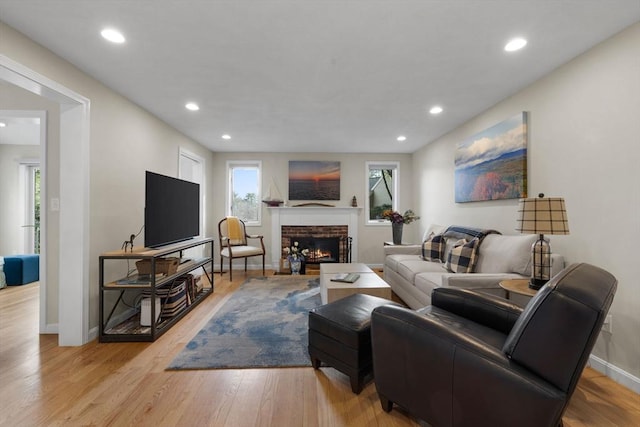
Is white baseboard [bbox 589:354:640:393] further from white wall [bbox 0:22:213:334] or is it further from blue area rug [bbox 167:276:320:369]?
white wall [bbox 0:22:213:334]

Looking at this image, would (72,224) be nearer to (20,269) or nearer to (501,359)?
(20,269)

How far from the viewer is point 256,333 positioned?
2568 millimetres

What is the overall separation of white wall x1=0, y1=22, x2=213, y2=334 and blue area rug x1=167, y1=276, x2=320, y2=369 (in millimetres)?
1107

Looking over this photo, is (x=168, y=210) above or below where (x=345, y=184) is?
below

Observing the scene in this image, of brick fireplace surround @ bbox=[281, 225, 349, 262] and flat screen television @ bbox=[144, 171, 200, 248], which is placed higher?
flat screen television @ bbox=[144, 171, 200, 248]

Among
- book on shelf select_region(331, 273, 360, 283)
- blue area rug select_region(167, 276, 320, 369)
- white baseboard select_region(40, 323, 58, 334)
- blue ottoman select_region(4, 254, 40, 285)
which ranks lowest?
blue area rug select_region(167, 276, 320, 369)

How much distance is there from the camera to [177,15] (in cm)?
168

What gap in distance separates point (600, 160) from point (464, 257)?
1307 millimetres

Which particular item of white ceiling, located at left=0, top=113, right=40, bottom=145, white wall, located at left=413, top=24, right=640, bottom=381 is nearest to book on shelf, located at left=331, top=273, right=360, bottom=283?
white wall, located at left=413, top=24, right=640, bottom=381

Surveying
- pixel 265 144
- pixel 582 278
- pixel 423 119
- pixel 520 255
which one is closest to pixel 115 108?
pixel 265 144

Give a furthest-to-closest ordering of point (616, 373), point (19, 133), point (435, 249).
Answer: point (19, 133)
point (435, 249)
point (616, 373)

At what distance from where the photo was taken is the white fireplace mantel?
5.41 metres

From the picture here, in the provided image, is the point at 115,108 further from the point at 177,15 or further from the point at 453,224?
the point at 453,224

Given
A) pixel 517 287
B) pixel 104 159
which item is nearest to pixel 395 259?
pixel 517 287
